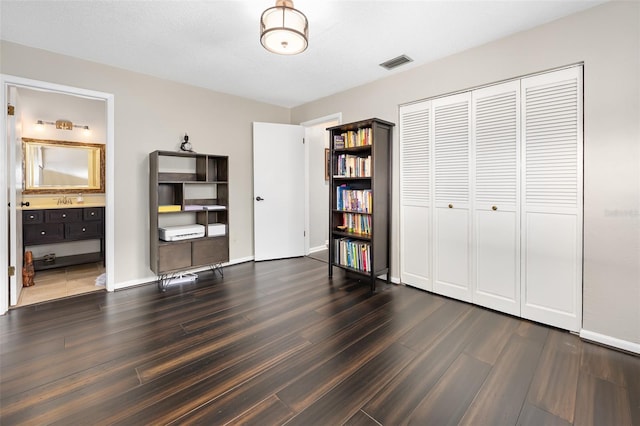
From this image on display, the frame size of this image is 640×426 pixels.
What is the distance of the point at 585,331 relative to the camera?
87.5 inches

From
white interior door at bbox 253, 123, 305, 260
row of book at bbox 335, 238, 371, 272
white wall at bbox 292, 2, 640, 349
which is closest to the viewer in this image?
white wall at bbox 292, 2, 640, 349

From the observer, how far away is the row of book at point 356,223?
3.56m

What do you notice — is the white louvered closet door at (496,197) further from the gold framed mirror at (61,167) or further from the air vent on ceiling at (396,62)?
the gold framed mirror at (61,167)

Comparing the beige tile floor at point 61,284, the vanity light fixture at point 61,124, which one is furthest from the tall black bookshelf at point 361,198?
the vanity light fixture at point 61,124

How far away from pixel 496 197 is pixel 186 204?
3.65 meters

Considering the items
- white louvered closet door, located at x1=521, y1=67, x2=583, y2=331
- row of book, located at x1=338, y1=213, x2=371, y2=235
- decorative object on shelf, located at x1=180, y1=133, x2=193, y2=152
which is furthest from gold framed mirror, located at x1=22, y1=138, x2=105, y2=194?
white louvered closet door, located at x1=521, y1=67, x2=583, y2=331

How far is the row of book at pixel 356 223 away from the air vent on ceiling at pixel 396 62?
1723 mm

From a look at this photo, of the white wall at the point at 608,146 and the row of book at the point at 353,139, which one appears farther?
the row of book at the point at 353,139

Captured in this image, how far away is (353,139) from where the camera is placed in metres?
3.60

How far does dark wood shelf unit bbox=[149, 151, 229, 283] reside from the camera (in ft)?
11.1

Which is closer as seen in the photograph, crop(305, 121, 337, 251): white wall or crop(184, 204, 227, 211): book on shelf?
crop(184, 204, 227, 211): book on shelf

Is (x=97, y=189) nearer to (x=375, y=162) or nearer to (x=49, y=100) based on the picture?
(x=49, y=100)

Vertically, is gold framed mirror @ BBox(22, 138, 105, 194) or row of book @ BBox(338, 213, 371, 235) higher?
gold framed mirror @ BBox(22, 138, 105, 194)

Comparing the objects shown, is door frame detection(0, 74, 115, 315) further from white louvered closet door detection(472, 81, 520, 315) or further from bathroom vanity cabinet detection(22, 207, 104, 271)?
white louvered closet door detection(472, 81, 520, 315)
